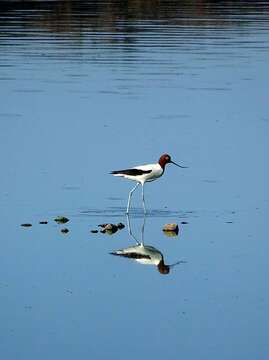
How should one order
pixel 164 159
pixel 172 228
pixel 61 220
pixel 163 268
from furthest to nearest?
pixel 164 159 < pixel 61 220 < pixel 172 228 < pixel 163 268

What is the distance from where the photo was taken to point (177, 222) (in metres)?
15.2

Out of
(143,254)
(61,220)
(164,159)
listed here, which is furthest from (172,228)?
(164,159)

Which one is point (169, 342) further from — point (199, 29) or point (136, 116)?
point (199, 29)

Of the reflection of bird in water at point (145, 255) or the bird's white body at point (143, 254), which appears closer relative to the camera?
the reflection of bird in water at point (145, 255)

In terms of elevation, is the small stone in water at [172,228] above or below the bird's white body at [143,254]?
below

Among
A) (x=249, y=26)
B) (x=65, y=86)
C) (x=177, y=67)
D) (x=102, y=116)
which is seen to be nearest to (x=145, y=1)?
(x=249, y=26)

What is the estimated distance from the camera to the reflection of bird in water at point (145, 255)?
43.4ft

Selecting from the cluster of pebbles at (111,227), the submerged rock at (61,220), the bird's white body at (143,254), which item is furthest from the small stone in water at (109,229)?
the bird's white body at (143,254)

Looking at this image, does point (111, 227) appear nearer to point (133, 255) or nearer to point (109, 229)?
point (109, 229)

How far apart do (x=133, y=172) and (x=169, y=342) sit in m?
5.45

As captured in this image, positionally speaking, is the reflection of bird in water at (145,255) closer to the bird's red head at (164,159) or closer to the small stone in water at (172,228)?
the small stone in water at (172,228)

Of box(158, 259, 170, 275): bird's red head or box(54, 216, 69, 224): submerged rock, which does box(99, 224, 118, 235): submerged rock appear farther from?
box(158, 259, 170, 275): bird's red head

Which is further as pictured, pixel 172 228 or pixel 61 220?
pixel 61 220

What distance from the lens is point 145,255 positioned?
540 inches
